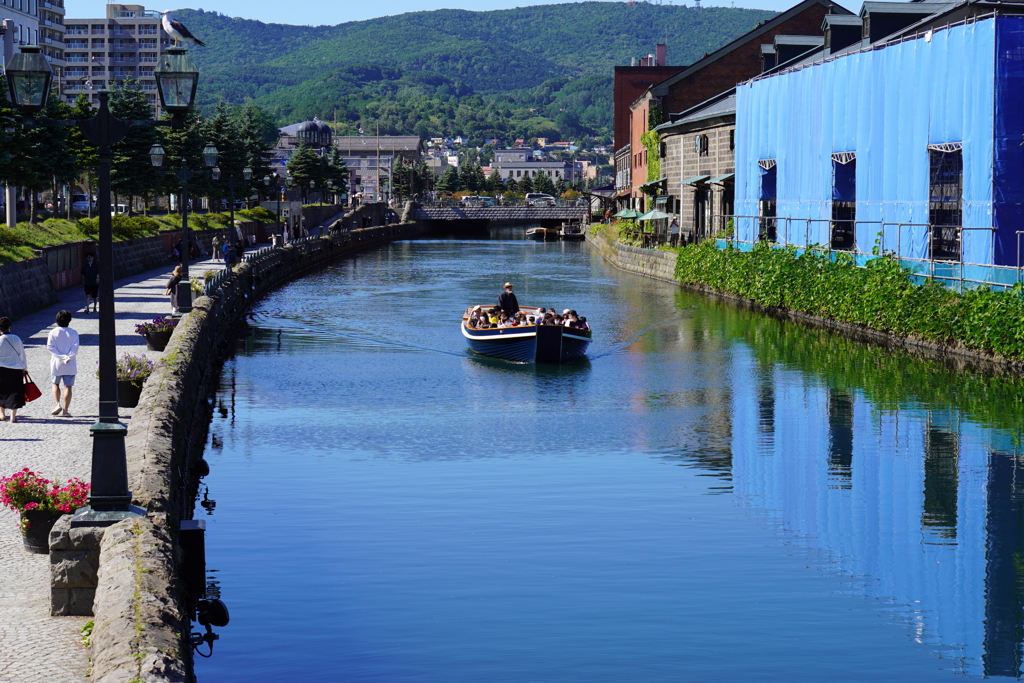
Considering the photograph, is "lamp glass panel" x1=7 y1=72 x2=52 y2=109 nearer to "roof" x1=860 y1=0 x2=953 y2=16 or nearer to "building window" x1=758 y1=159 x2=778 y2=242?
"roof" x1=860 y1=0 x2=953 y2=16

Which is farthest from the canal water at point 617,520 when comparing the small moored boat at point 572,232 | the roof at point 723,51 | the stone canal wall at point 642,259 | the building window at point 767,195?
the small moored boat at point 572,232

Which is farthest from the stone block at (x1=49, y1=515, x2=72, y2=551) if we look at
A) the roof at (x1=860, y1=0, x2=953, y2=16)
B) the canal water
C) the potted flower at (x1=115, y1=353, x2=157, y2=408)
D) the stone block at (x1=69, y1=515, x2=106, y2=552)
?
the roof at (x1=860, y1=0, x2=953, y2=16)

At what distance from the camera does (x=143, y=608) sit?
10.2 meters

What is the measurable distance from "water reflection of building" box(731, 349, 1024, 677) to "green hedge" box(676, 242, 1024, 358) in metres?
4.11

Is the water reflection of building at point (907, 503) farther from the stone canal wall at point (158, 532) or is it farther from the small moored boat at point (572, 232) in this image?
the small moored boat at point (572, 232)

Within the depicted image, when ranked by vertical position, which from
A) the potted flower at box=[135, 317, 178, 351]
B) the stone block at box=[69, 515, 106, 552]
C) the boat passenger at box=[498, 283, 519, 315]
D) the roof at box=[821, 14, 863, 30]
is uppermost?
the roof at box=[821, 14, 863, 30]

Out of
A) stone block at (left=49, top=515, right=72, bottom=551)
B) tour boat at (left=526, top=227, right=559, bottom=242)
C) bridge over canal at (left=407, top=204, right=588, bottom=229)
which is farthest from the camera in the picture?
bridge over canal at (left=407, top=204, right=588, bottom=229)

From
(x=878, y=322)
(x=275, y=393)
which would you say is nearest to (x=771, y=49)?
(x=878, y=322)

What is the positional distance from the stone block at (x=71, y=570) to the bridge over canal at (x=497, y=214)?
133 meters

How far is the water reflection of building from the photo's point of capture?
1434 cm

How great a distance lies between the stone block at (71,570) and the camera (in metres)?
11.6

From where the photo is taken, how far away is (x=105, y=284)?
1323 cm

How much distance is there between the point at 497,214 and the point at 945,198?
105071 millimetres

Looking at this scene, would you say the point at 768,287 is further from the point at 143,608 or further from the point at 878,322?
the point at 143,608
